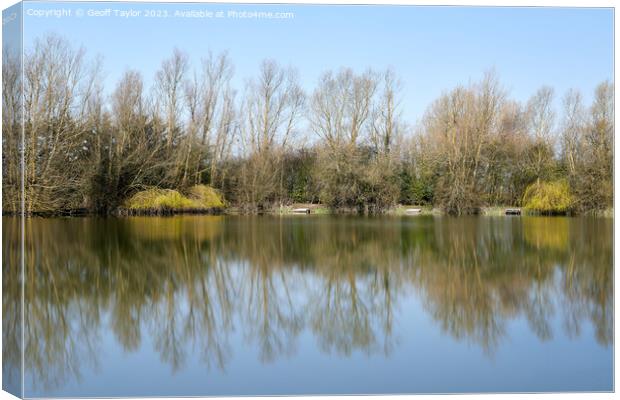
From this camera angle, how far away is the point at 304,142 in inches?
368

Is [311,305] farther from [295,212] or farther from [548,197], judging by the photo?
[548,197]

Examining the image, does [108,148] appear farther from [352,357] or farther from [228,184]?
[352,357]

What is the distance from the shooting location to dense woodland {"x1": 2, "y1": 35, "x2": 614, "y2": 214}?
7844mm

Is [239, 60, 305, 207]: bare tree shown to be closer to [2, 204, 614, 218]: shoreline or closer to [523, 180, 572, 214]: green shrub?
[2, 204, 614, 218]: shoreline

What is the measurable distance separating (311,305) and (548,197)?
3.49 m

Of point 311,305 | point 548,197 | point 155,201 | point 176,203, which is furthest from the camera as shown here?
point 176,203

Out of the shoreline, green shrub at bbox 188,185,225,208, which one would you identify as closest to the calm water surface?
A: the shoreline

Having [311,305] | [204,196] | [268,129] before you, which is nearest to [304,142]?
[268,129]

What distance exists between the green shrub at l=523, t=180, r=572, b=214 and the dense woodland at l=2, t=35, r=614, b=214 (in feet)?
0.06

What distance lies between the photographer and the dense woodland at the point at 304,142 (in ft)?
25.7

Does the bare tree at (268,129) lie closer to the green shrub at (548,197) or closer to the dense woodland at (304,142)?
the dense woodland at (304,142)

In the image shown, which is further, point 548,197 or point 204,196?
point 204,196

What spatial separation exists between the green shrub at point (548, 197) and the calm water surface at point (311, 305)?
9.4 inches

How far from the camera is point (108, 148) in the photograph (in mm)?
10570
